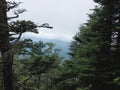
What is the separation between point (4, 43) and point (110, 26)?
56.3ft

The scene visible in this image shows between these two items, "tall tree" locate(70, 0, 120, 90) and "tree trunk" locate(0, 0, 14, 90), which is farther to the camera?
"tall tree" locate(70, 0, 120, 90)

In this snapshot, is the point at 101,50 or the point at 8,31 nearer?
the point at 8,31

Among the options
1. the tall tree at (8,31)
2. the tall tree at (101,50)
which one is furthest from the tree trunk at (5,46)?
the tall tree at (101,50)

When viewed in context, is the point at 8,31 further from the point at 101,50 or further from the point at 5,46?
the point at 101,50

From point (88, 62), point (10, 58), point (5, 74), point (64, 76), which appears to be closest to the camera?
point (10, 58)

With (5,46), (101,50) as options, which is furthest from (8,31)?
(101,50)

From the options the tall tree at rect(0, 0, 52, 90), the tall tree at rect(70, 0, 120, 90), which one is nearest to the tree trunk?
the tall tree at rect(0, 0, 52, 90)

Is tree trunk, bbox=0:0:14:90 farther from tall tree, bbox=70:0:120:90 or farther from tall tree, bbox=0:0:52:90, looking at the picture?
tall tree, bbox=70:0:120:90

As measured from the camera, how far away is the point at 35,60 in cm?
1175

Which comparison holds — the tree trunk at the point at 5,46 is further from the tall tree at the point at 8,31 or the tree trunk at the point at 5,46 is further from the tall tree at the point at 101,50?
the tall tree at the point at 101,50

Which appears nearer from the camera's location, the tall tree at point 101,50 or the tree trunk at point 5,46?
the tree trunk at point 5,46

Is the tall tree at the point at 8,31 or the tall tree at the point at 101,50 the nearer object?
the tall tree at the point at 8,31

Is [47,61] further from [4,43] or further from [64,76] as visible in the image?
[64,76]

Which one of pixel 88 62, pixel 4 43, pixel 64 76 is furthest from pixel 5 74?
pixel 64 76
